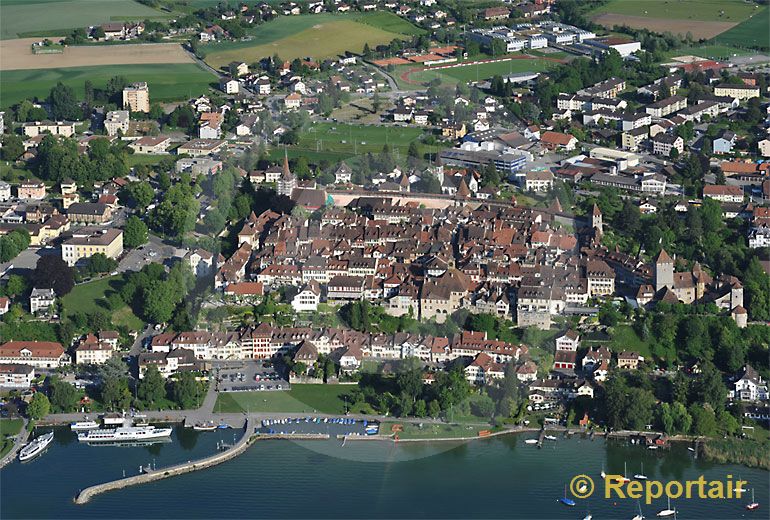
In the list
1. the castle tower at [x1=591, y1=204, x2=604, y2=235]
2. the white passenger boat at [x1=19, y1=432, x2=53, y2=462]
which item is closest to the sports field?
the castle tower at [x1=591, y1=204, x2=604, y2=235]

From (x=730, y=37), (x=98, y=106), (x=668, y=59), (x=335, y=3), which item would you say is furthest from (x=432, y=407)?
(x=335, y=3)

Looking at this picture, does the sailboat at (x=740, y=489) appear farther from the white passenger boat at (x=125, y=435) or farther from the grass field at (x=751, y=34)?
the grass field at (x=751, y=34)

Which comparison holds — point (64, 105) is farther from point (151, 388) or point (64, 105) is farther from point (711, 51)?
point (711, 51)

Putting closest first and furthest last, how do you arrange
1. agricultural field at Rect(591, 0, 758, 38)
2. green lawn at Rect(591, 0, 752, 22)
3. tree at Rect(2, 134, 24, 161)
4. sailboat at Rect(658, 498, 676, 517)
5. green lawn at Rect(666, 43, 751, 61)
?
sailboat at Rect(658, 498, 676, 517) → tree at Rect(2, 134, 24, 161) → green lawn at Rect(666, 43, 751, 61) → agricultural field at Rect(591, 0, 758, 38) → green lawn at Rect(591, 0, 752, 22)

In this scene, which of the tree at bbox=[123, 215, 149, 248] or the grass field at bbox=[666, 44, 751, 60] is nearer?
the tree at bbox=[123, 215, 149, 248]

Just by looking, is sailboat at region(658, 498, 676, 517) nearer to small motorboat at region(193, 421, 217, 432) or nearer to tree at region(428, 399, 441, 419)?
tree at region(428, 399, 441, 419)

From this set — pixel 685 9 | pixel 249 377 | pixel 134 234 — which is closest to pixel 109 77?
pixel 134 234
